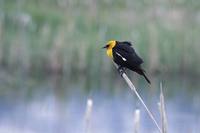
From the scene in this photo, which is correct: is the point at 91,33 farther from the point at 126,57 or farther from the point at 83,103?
the point at 126,57

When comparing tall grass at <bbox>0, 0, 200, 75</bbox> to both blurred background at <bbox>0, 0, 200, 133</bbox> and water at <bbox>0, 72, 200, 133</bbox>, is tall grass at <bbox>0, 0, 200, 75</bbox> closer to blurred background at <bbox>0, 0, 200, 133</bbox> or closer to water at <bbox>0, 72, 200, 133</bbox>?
blurred background at <bbox>0, 0, 200, 133</bbox>

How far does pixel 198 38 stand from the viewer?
16125 mm

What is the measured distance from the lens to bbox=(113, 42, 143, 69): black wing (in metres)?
6.30

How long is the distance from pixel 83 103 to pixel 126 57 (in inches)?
294

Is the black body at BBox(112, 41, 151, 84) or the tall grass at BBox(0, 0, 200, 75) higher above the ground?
the black body at BBox(112, 41, 151, 84)

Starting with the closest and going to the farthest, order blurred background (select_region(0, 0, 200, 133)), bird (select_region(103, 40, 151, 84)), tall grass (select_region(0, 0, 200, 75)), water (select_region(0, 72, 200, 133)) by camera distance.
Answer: bird (select_region(103, 40, 151, 84)) → water (select_region(0, 72, 200, 133)) → blurred background (select_region(0, 0, 200, 133)) → tall grass (select_region(0, 0, 200, 75))

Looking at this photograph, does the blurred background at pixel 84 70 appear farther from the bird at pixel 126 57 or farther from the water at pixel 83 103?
the bird at pixel 126 57

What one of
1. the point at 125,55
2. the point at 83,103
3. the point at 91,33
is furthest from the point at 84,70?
the point at 125,55

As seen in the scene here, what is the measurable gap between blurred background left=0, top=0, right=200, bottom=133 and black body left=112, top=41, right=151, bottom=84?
224 inches

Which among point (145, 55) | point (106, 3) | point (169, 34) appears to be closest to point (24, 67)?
point (145, 55)

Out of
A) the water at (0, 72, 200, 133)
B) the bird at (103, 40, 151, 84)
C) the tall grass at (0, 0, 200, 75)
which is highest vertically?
the bird at (103, 40, 151, 84)

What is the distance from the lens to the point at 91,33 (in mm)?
16062

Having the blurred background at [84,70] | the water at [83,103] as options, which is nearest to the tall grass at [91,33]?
the blurred background at [84,70]

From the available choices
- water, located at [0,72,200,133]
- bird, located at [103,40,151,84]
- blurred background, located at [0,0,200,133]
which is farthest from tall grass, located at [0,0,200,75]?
bird, located at [103,40,151,84]
